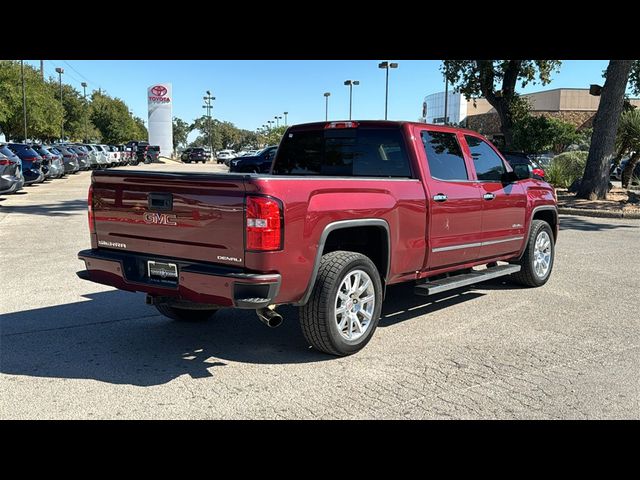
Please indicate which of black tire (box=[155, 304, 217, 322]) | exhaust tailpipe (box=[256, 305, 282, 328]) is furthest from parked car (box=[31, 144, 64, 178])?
exhaust tailpipe (box=[256, 305, 282, 328])

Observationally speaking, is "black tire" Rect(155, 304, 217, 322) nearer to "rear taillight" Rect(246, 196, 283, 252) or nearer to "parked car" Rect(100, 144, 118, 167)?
"rear taillight" Rect(246, 196, 283, 252)

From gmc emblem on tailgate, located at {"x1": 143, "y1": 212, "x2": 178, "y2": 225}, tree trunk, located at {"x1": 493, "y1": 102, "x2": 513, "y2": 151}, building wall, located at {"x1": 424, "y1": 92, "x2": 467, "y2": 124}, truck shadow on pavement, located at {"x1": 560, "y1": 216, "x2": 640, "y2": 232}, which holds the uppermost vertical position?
building wall, located at {"x1": 424, "y1": 92, "x2": 467, "y2": 124}

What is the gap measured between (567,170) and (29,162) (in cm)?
2052

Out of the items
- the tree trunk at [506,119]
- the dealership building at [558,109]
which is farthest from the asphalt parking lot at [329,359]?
the dealership building at [558,109]

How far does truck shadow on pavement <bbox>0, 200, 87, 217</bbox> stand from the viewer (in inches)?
606

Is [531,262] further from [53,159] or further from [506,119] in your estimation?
[53,159]

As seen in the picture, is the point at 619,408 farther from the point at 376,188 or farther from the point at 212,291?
the point at 212,291

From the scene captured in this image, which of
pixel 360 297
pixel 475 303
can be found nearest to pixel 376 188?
pixel 360 297

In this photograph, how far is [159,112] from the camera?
7888 cm

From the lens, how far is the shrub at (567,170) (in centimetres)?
2358

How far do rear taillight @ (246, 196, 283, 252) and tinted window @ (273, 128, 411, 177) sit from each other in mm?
1956

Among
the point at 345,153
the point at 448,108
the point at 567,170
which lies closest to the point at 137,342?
the point at 345,153
